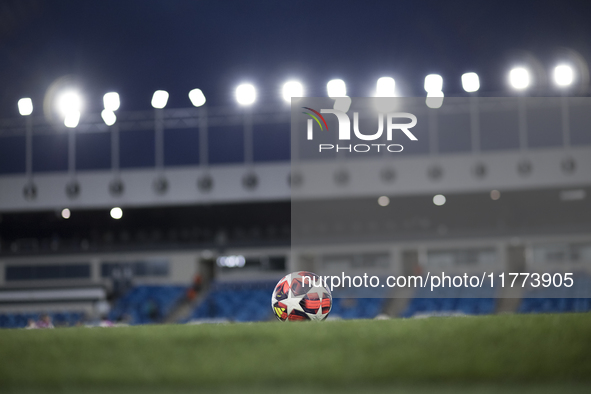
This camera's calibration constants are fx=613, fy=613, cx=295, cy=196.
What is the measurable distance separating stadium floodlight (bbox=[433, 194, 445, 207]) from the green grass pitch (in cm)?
2234

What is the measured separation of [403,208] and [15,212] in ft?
57.3

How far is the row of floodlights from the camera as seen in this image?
669 inches

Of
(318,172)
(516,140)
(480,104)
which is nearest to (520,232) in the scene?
(516,140)

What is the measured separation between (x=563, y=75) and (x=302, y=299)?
14.6m

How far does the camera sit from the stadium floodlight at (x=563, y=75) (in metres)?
17.7

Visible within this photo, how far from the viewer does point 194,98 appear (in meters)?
19.3

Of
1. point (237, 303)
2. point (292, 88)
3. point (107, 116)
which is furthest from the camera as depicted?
point (237, 303)

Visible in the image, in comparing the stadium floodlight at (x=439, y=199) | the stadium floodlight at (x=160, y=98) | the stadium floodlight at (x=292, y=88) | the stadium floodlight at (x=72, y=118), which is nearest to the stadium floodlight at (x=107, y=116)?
the stadium floodlight at (x=72, y=118)

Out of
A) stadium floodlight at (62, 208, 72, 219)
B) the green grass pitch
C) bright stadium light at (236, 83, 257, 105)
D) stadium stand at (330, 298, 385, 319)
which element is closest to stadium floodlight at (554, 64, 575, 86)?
bright stadium light at (236, 83, 257, 105)

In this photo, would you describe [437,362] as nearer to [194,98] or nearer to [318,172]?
[194,98]

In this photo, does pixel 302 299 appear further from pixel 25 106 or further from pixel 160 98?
pixel 25 106

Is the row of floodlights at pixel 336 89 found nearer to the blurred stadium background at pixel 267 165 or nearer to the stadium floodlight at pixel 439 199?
the blurred stadium background at pixel 267 165

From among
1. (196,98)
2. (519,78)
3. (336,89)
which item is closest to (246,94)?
(196,98)

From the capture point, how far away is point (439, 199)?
2670 cm
